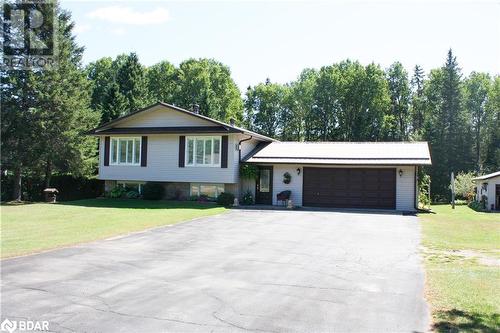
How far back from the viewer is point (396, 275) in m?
8.41

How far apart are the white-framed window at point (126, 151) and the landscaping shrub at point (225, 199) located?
20.0 ft

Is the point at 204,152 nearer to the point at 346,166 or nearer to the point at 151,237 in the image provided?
the point at 346,166

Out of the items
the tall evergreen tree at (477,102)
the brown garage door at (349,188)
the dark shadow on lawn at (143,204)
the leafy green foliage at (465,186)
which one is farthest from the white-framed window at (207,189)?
the tall evergreen tree at (477,102)

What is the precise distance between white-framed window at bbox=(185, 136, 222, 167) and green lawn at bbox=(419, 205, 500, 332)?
12572 millimetres

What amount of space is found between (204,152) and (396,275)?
17.6 meters

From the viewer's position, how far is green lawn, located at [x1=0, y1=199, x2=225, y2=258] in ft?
38.1

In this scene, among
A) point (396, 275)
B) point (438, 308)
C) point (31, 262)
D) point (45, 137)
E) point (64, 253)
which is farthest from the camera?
point (45, 137)

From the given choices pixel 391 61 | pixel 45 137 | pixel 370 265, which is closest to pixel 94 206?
pixel 45 137

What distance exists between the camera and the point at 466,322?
221 inches

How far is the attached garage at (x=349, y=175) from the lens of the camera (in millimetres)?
22938

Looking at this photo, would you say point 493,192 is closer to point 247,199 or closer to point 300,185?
point 300,185

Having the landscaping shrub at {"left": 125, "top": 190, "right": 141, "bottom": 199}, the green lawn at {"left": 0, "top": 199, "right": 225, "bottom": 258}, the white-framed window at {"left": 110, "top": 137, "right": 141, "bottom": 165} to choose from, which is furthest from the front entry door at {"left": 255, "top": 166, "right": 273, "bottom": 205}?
the white-framed window at {"left": 110, "top": 137, "right": 141, "bottom": 165}

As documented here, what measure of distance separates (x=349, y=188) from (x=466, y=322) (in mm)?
18442

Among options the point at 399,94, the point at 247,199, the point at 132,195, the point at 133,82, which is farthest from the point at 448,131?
the point at 132,195
